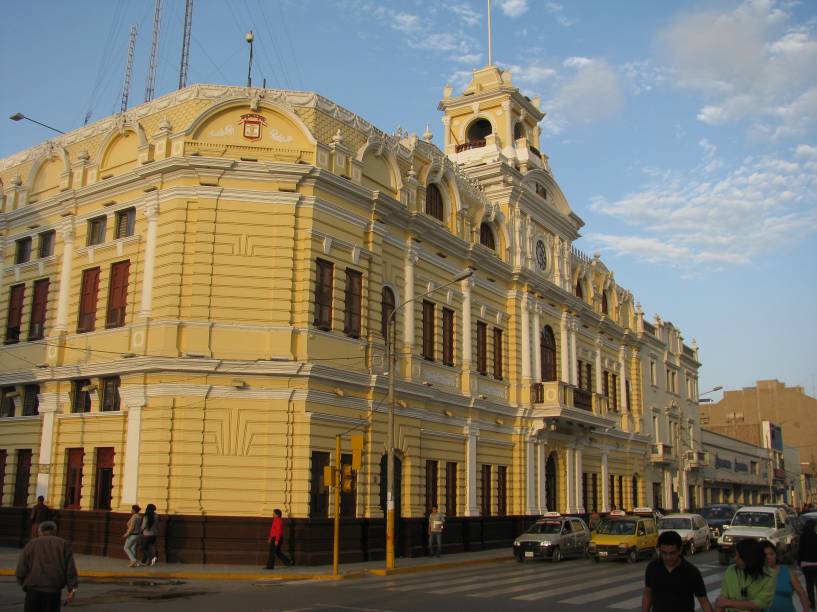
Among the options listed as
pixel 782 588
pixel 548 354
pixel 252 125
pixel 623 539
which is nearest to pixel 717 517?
pixel 548 354

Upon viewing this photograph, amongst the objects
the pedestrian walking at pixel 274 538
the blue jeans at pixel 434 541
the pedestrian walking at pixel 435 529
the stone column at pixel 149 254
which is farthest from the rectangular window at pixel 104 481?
the blue jeans at pixel 434 541

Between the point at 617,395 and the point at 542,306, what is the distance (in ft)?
43.5

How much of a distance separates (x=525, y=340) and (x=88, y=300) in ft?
63.4

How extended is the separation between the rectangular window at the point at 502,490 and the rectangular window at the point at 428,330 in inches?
282

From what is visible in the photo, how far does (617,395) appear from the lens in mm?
51531

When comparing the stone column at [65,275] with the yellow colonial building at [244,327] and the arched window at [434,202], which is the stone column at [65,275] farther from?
the arched window at [434,202]

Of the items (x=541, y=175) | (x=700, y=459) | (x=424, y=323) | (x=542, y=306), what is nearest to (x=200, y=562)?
(x=424, y=323)

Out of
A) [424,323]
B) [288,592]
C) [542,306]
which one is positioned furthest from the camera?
[542,306]

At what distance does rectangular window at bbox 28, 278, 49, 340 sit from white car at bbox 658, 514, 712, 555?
76.3 ft

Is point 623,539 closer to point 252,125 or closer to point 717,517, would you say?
point 717,517

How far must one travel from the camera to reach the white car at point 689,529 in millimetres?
30391

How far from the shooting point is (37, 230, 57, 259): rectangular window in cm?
3047

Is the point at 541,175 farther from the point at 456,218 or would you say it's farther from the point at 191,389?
the point at 191,389

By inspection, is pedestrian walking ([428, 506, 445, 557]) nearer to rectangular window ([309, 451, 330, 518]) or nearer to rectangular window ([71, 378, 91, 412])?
rectangular window ([309, 451, 330, 518])
